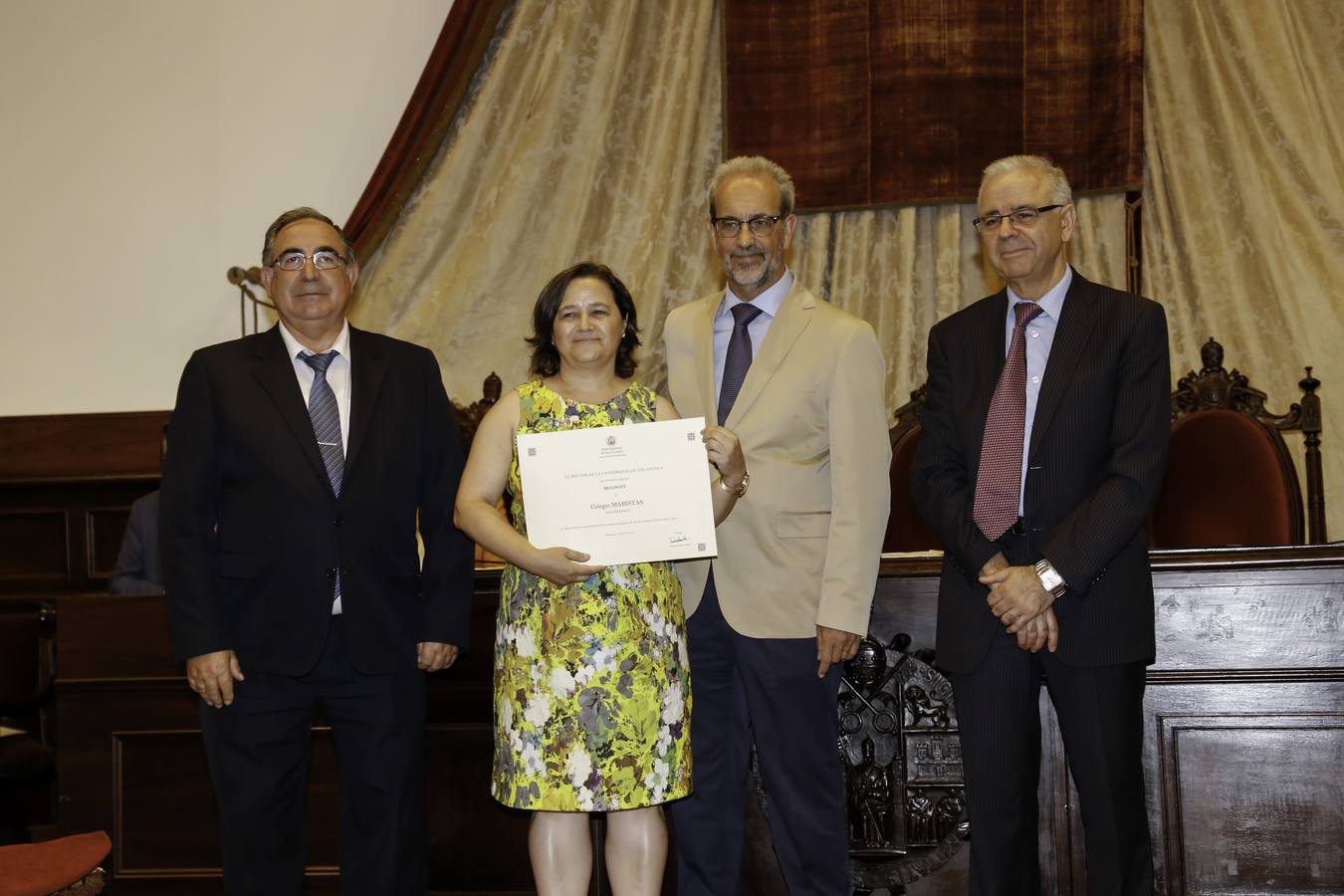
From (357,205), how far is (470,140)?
2.03ft

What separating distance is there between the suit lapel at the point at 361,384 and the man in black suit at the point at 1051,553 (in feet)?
4.09

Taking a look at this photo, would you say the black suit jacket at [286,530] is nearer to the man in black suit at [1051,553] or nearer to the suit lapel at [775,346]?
the suit lapel at [775,346]

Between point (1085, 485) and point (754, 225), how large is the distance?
923 mm

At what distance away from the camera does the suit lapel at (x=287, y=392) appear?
101 inches

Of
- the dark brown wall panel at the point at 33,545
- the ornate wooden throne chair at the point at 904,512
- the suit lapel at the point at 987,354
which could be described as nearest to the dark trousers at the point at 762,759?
the suit lapel at the point at 987,354

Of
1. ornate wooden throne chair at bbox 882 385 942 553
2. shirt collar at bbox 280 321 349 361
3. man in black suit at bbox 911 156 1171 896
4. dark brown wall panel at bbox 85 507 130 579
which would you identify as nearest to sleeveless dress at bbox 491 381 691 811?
shirt collar at bbox 280 321 349 361

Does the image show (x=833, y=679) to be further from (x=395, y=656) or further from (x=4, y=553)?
(x=4, y=553)

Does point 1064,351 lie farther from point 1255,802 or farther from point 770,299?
point 1255,802

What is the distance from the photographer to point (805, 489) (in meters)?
2.66

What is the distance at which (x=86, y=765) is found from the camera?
10.7 feet

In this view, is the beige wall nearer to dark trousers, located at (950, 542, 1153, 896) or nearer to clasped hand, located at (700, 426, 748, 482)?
clasped hand, located at (700, 426, 748, 482)

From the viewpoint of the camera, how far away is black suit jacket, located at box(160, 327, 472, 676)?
2.52 meters

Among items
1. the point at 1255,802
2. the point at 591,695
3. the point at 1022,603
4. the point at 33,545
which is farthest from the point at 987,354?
the point at 33,545

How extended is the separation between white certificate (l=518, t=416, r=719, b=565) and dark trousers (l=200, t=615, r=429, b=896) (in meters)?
0.53
